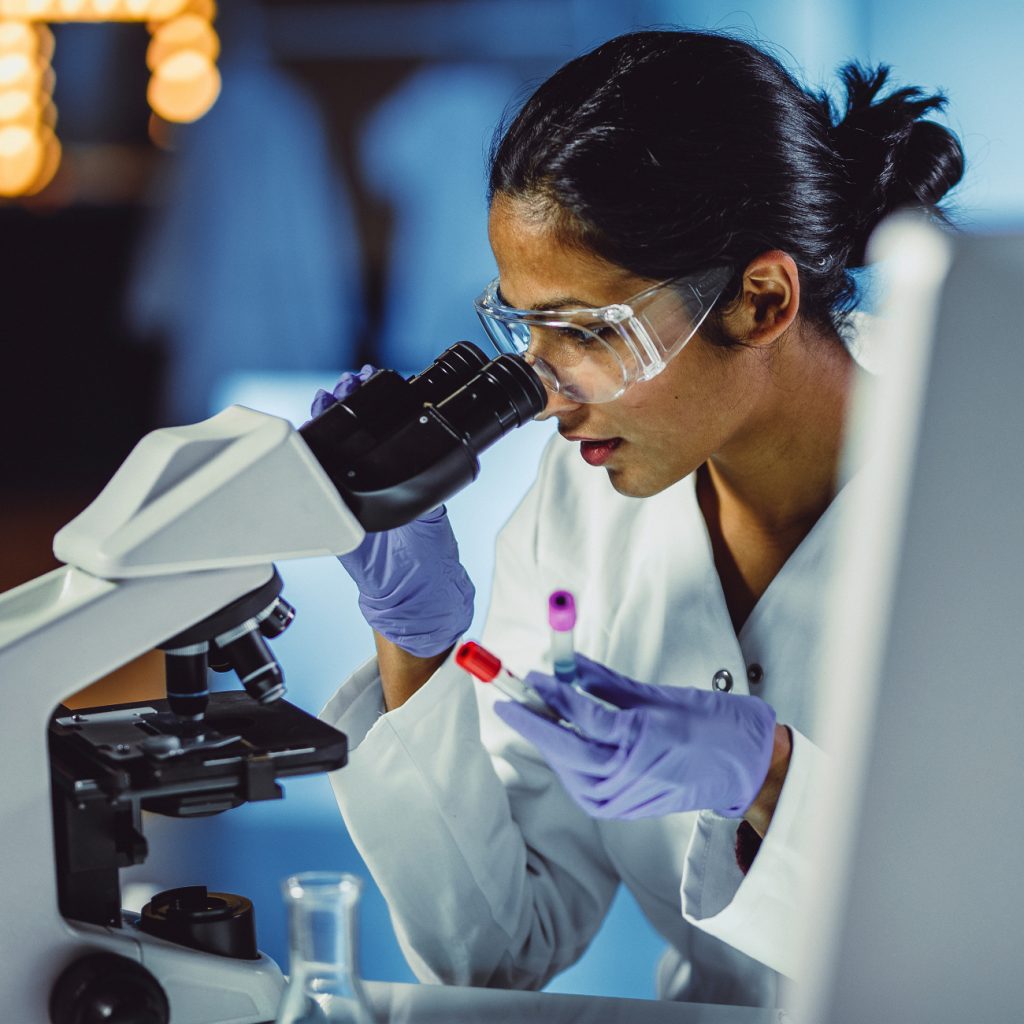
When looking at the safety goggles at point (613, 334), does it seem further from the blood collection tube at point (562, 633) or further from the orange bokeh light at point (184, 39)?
the orange bokeh light at point (184, 39)

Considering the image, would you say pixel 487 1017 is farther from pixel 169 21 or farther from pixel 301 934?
pixel 169 21

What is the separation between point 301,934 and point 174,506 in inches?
12.9

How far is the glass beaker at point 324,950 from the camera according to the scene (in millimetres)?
861

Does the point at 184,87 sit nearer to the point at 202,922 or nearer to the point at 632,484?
the point at 632,484

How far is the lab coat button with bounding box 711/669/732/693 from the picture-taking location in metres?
1.47

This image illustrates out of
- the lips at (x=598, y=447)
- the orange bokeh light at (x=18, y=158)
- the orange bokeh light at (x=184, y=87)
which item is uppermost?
the orange bokeh light at (x=184, y=87)

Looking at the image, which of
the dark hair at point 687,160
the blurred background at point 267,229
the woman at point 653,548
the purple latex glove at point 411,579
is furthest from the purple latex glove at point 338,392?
the blurred background at point 267,229

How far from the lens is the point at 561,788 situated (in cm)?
Result: 163

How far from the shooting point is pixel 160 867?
2.29 m

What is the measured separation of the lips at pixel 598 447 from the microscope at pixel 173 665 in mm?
411

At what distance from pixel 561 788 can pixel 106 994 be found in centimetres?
83

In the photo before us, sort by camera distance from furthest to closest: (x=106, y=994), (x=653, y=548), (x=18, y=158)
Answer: (x=18, y=158), (x=653, y=548), (x=106, y=994)

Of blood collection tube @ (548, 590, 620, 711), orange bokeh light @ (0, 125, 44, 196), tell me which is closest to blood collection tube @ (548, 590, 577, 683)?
blood collection tube @ (548, 590, 620, 711)

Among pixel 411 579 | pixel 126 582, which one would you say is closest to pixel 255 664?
pixel 126 582
